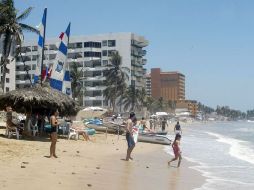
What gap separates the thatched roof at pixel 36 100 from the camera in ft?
67.7

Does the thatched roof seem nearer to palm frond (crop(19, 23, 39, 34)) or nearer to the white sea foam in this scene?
the white sea foam

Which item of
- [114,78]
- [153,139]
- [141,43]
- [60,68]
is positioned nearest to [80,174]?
[60,68]

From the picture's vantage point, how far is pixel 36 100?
20547 millimetres

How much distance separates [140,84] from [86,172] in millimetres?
106459

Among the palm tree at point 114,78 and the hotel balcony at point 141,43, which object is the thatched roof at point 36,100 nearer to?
the palm tree at point 114,78

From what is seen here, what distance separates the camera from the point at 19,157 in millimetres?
13250

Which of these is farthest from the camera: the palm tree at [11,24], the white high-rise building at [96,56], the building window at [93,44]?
the building window at [93,44]

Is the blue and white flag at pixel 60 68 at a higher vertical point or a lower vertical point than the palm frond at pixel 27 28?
lower

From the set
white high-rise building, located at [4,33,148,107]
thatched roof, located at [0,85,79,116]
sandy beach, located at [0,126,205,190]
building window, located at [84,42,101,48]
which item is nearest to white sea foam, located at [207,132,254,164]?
sandy beach, located at [0,126,205,190]

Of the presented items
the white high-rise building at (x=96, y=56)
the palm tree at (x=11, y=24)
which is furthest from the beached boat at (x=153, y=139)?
the white high-rise building at (x=96, y=56)

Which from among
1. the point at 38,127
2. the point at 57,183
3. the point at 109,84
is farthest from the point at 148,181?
the point at 109,84

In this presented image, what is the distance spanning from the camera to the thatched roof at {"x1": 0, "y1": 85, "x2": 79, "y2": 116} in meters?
20.6

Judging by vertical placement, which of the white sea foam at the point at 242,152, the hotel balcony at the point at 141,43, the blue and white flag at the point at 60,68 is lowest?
the white sea foam at the point at 242,152

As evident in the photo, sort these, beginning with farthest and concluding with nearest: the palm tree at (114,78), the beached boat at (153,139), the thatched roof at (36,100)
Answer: the palm tree at (114,78)
the beached boat at (153,139)
the thatched roof at (36,100)
